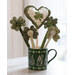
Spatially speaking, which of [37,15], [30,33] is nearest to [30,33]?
[30,33]

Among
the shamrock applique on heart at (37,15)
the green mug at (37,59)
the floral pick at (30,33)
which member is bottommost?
the green mug at (37,59)

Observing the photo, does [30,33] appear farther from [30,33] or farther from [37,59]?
[37,59]

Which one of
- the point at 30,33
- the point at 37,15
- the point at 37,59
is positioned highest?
the point at 37,15

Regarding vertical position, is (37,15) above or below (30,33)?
above

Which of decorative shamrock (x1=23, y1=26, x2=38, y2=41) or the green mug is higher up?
decorative shamrock (x1=23, y1=26, x2=38, y2=41)

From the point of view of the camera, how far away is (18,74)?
3.10 feet

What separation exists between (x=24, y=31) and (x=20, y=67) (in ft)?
0.75

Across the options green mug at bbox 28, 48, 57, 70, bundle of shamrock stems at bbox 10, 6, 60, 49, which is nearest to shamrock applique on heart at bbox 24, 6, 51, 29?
bundle of shamrock stems at bbox 10, 6, 60, 49

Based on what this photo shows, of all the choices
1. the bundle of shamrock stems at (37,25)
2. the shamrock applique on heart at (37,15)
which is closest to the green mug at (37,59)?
the bundle of shamrock stems at (37,25)

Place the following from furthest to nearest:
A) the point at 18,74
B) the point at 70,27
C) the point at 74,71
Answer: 1. the point at 70,27
2. the point at 74,71
3. the point at 18,74

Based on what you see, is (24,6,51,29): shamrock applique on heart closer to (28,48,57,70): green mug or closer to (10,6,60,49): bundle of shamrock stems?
(10,6,60,49): bundle of shamrock stems

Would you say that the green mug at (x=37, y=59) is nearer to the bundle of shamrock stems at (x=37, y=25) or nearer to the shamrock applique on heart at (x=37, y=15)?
the bundle of shamrock stems at (x=37, y=25)

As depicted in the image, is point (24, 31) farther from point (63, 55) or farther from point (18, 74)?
point (63, 55)
